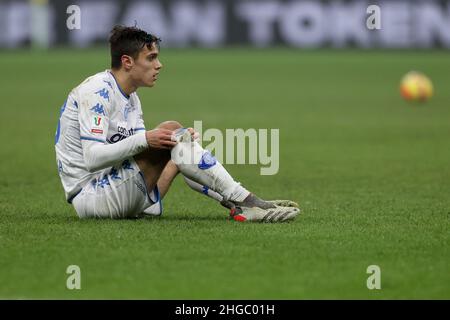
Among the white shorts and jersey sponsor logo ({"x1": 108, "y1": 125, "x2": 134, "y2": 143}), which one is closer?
the white shorts

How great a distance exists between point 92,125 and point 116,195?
1.94 feet

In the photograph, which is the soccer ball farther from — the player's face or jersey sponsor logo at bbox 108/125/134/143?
jersey sponsor logo at bbox 108/125/134/143

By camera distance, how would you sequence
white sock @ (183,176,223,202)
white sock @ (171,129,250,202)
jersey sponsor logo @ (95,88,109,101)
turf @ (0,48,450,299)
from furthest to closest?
white sock @ (183,176,223,202)
jersey sponsor logo @ (95,88,109,101)
white sock @ (171,129,250,202)
turf @ (0,48,450,299)

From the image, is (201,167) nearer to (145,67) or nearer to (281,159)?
(145,67)

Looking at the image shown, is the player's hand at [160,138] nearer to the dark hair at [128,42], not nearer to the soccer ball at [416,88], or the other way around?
the dark hair at [128,42]

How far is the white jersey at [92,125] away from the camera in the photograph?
8.01 metres

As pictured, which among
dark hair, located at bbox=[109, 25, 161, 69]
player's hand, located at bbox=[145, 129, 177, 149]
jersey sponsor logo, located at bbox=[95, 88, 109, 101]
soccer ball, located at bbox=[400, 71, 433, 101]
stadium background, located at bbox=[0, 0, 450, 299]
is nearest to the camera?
stadium background, located at bbox=[0, 0, 450, 299]

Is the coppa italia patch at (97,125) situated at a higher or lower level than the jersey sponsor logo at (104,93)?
lower

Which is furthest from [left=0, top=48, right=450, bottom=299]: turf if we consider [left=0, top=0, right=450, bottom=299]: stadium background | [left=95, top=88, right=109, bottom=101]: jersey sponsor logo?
[left=95, top=88, right=109, bottom=101]: jersey sponsor logo

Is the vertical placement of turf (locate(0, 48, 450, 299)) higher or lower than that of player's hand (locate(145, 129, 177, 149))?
lower

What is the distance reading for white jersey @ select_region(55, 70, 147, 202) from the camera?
801 centimetres

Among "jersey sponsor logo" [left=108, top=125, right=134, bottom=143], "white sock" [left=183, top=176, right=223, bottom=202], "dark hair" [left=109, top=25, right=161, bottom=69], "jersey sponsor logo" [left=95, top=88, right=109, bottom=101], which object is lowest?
"white sock" [left=183, top=176, right=223, bottom=202]

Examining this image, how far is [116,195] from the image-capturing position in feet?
27.0

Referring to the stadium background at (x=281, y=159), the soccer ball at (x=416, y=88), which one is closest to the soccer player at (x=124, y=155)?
the stadium background at (x=281, y=159)
